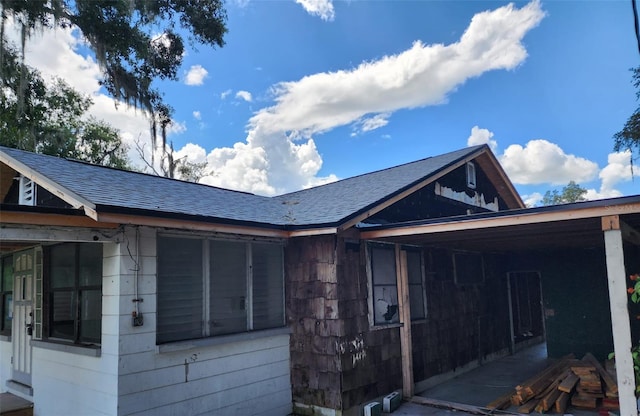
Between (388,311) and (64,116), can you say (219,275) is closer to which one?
(388,311)

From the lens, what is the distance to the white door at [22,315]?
671 centimetres

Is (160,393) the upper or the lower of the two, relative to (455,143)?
lower

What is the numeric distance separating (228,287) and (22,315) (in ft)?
12.3

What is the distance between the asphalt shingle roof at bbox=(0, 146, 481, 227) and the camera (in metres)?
4.98

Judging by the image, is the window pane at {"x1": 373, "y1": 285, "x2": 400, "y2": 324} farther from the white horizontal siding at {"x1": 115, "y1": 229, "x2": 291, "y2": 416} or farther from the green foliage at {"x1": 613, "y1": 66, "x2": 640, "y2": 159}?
the green foliage at {"x1": 613, "y1": 66, "x2": 640, "y2": 159}

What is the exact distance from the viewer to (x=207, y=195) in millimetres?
7488

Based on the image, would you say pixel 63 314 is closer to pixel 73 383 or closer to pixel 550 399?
pixel 73 383

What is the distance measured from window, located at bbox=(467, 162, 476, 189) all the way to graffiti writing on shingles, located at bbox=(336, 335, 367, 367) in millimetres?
5538

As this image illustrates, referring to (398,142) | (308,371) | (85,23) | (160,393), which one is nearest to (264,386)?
(308,371)

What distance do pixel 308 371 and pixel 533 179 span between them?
50.4 meters

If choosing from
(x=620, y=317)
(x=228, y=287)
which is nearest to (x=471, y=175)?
(x=620, y=317)

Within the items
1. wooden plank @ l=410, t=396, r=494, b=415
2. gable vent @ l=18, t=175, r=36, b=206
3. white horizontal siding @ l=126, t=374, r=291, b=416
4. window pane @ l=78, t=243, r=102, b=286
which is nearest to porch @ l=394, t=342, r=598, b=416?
wooden plank @ l=410, t=396, r=494, b=415

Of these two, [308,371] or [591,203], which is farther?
[308,371]

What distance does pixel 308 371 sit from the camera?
20.9 feet
